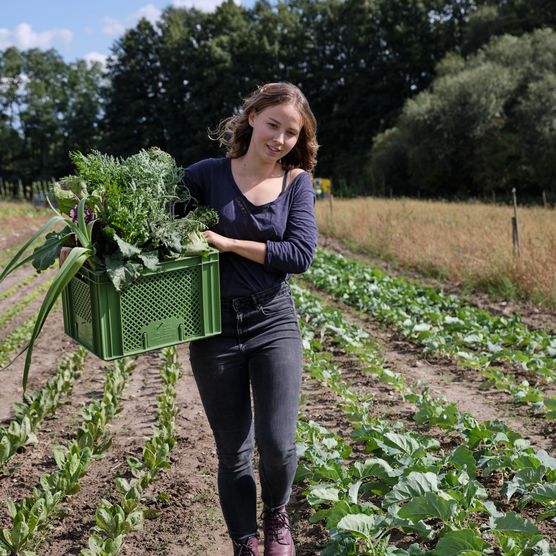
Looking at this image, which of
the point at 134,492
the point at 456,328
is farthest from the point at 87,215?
the point at 456,328

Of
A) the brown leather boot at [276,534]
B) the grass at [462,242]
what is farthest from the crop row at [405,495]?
the grass at [462,242]

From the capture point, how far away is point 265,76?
168 feet

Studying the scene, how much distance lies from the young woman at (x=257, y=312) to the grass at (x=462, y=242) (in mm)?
6586

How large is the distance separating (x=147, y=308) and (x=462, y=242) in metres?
9.74

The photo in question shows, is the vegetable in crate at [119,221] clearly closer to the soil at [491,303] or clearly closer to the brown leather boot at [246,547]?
the brown leather boot at [246,547]

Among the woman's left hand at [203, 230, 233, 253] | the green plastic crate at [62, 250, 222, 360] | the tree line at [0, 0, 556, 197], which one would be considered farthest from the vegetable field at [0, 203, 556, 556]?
the tree line at [0, 0, 556, 197]

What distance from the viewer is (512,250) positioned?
9953 millimetres

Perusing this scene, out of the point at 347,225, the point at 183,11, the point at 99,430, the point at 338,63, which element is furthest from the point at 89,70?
the point at 99,430

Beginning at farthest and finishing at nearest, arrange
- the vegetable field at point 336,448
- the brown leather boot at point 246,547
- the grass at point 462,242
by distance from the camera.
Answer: the grass at point 462,242, the vegetable field at point 336,448, the brown leather boot at point 246,547

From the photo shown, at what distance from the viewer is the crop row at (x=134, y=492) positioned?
305cm

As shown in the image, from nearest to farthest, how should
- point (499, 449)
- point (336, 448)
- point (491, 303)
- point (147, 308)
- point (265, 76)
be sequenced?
point (147, 308), point (499, 449), point (336, 448), point (491, 303), point (265, 76)

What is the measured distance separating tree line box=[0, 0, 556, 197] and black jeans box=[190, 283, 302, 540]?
30382 millimetres

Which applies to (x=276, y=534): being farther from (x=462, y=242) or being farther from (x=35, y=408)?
(x=462, y=242)

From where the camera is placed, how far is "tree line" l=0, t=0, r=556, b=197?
39656 mm
